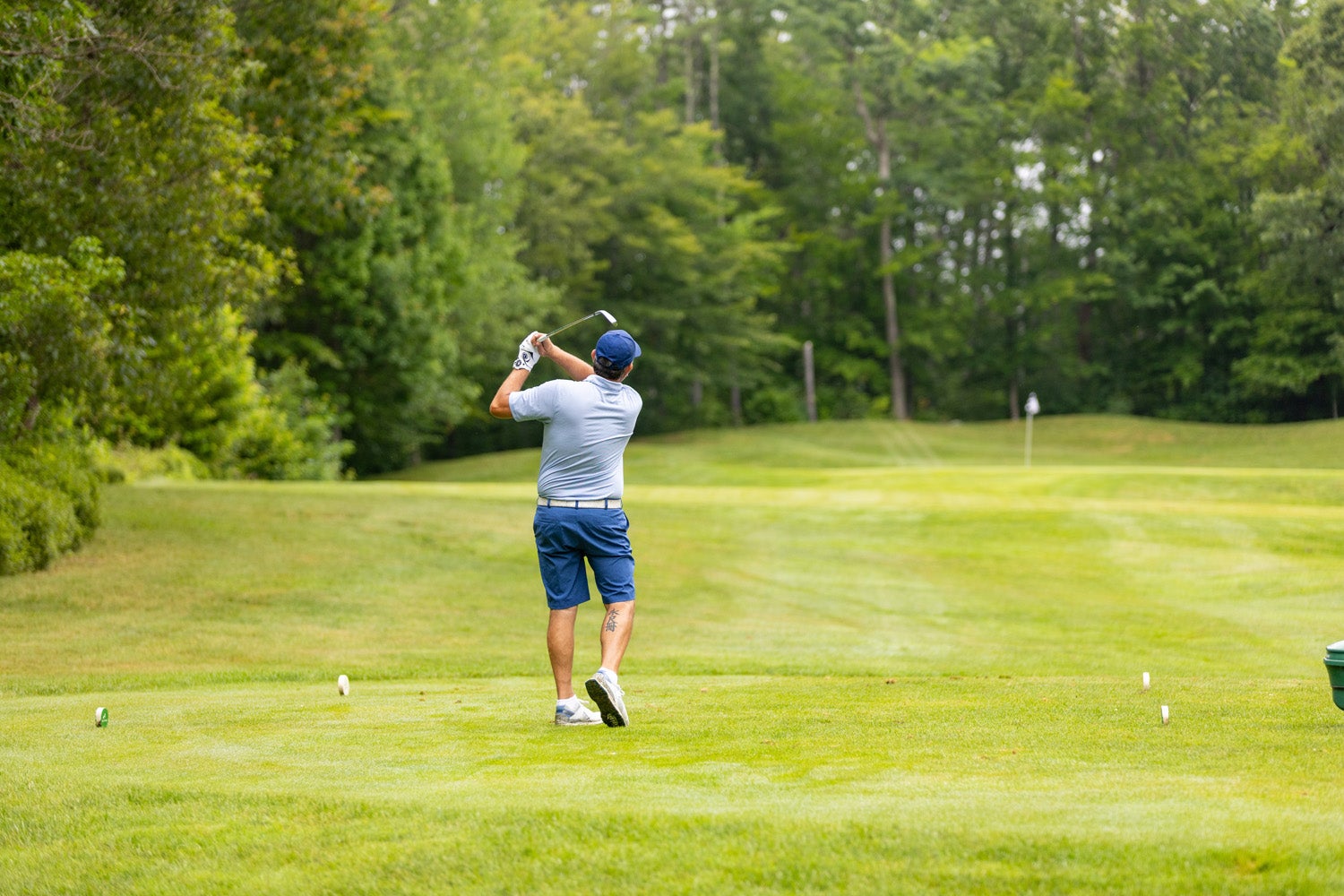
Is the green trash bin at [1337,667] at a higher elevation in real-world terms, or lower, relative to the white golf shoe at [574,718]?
higher

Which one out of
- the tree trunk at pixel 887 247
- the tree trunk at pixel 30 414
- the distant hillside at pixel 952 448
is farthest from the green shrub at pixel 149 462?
the tree trunk at pixel 887 247

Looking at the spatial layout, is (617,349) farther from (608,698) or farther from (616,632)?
(608,698)

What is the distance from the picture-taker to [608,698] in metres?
7.53

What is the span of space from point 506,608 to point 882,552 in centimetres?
710

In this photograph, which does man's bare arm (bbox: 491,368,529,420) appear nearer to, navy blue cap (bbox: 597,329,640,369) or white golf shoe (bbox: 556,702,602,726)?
navy blue cap (bbox: 597,329,640,369)

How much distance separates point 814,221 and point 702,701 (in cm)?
5798

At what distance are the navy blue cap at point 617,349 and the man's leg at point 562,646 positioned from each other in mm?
1370

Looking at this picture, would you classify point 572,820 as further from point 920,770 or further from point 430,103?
point 430,103

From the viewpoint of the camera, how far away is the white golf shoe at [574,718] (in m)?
7.79

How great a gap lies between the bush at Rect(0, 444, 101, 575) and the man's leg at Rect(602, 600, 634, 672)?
10494mm

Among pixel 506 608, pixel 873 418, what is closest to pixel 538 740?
pixel 506 608

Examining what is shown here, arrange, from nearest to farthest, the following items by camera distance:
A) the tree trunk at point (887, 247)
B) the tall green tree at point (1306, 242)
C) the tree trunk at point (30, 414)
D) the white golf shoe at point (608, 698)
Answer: the white golf shoe at point (608, 698) → the tree trunk at point (30, 414) → the tall green tree at point (1306, 242) → the tree trunk at point (887, 247)

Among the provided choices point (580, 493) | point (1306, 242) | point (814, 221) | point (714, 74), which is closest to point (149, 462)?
point (580, 493)

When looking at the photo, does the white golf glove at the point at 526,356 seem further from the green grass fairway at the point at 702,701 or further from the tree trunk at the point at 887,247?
the tree trunk at the point at 887,247
